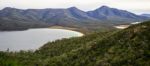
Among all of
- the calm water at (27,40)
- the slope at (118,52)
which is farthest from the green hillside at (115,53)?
the calm water at (27,40)

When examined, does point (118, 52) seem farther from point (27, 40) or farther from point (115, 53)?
point (27, 40)

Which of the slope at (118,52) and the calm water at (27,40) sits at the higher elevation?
the slope at (118,52)

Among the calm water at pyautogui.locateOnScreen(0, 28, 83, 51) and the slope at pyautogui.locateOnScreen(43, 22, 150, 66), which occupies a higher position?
the slope at pyautogui.locateOnScreen(43, 22, 150, 66)

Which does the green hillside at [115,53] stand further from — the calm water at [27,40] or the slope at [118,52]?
the calm water at [27,40]

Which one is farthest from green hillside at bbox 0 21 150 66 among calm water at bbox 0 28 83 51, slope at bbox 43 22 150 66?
calm water at bbox 0 28 83 51

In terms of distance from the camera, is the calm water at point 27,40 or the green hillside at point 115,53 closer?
the green hillside at point 115,53

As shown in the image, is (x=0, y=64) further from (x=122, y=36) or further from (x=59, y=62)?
(x=122, y=36)

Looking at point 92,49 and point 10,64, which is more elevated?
point 10,64

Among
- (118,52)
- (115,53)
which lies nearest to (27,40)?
(115,53)

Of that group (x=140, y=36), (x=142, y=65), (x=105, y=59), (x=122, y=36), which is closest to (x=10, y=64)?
(x=142, y=65)

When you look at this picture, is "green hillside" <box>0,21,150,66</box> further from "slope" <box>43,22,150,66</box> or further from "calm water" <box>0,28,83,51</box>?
"calm water" <box>0,28,83,51</box>

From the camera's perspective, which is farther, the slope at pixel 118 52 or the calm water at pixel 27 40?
the calm water at pixel 27 40
